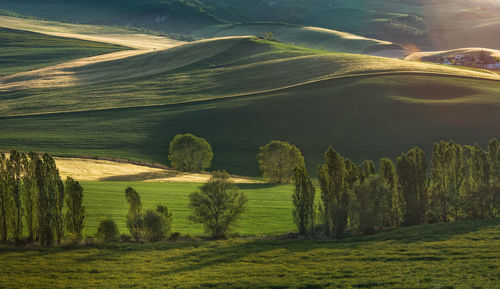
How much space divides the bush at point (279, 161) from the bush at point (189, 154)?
8865 millimetres

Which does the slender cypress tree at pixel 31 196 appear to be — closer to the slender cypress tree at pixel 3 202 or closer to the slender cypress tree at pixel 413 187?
the slender cypress tree at pixel 3 202

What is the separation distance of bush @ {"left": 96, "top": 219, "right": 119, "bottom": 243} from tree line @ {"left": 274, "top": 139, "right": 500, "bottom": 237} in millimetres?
12635

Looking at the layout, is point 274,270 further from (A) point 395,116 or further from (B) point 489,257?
(A) point 395,116

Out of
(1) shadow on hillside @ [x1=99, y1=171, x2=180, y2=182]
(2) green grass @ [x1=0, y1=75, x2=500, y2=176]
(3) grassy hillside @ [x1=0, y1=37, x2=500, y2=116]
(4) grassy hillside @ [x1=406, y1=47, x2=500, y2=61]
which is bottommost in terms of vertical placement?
(1) shadow on hillside @ [x1=99, y1=171, x2=180, y2=182]

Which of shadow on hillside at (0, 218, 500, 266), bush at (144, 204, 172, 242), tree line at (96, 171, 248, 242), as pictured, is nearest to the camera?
shadow on hillside at (0, 218, 500, 266)

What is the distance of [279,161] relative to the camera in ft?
207

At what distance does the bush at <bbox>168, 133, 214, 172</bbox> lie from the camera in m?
67.6

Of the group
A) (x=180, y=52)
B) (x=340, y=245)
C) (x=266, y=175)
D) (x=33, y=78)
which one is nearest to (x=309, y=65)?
(x=180, y=52)

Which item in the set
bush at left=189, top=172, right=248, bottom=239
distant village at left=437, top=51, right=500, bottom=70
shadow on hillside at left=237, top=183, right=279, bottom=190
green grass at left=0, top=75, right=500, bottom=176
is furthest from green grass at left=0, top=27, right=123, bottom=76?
bush at left=189, top=172, right=248, bottom=239

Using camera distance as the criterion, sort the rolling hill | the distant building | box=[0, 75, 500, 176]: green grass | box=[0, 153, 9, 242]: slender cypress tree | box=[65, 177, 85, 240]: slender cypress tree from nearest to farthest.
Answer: box=[0, 153, 9, 242]: slender cypress tree < box=[65, 177, 85, 240]: slender cypress tree < box=[0, 75, 500, 176]: green grass < the rolling hill < the distant building

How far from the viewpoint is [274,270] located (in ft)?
88.1

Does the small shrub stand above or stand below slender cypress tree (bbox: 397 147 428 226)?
below

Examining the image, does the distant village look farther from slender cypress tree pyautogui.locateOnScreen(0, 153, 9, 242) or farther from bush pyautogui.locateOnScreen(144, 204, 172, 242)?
slender cypress tree pyautogui.locateOnScreen(0, 153, 9, 242)

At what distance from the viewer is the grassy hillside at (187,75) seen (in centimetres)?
10000
